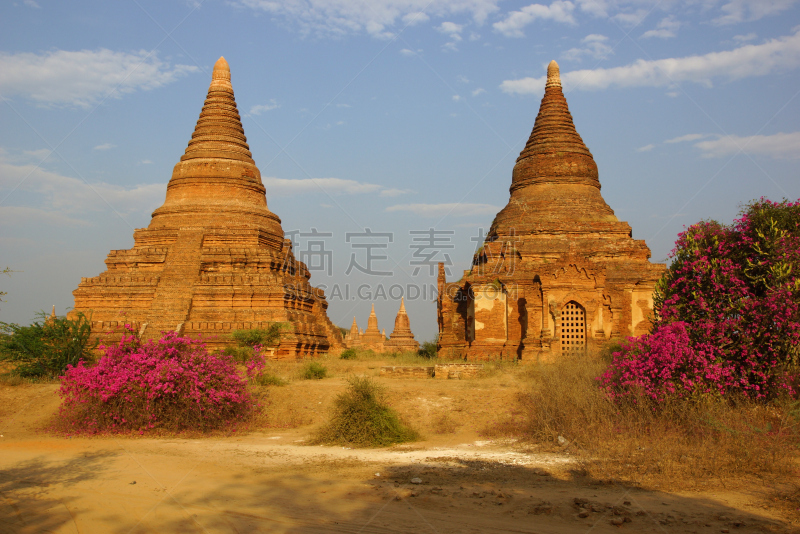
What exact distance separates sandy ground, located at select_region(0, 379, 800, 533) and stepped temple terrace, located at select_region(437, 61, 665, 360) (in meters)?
8.64

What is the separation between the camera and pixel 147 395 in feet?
32.5

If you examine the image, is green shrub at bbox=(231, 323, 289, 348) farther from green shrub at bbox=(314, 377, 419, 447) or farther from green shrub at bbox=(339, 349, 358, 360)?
green shrub at bbox=(314, 377, 419, 447)

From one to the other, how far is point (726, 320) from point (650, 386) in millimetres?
1505

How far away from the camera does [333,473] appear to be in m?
7.07

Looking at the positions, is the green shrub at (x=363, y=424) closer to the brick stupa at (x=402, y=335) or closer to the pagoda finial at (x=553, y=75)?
the pagoda finial at (x=553, y=75)

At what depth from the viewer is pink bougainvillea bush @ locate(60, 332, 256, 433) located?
32.6ft

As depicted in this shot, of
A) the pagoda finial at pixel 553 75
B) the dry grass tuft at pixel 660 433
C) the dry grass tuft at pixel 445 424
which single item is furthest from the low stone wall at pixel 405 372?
the pagoda finial at pixel 553 75

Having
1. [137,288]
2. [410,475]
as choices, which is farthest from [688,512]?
[137,288]

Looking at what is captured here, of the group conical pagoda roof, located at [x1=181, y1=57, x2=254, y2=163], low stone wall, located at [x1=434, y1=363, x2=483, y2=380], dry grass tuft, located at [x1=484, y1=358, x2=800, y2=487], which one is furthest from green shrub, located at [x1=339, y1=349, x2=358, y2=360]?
dry grass tuft, located at [x1=484, y1=358, x2=800, y2=487]

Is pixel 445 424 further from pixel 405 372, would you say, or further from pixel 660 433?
pixel 405 372

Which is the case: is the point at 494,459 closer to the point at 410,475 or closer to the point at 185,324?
Answer: the point at 410,475

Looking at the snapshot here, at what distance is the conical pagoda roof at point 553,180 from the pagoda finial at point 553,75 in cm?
4

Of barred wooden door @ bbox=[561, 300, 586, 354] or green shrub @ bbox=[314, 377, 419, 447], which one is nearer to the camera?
green shrub @ bbox=[314, 377, 419, 447]

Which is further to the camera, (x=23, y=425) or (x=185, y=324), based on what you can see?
(x=185, y=324)
